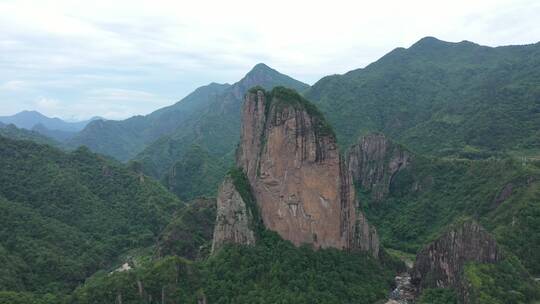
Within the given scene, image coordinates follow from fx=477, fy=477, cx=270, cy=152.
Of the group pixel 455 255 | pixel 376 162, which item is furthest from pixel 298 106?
pixel 376 162

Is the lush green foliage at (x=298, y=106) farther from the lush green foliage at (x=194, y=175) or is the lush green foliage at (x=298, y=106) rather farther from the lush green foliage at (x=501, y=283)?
the lush green foliage at (x=194, y=175)

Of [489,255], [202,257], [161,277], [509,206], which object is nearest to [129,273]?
[161,277]

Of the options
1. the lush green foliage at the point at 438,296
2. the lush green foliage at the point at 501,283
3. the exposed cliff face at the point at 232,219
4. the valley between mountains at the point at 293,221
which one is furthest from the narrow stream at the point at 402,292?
the exposed cliff face at the point at 232,219

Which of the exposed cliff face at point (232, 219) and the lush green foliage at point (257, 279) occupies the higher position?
the exposed cliff face at point (232, 219)

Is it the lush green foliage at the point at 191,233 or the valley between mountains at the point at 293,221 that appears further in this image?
the lush green foliage at the point at 191,233

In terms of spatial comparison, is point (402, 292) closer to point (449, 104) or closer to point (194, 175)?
point (194, 175)

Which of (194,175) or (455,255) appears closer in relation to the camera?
(455,255)
